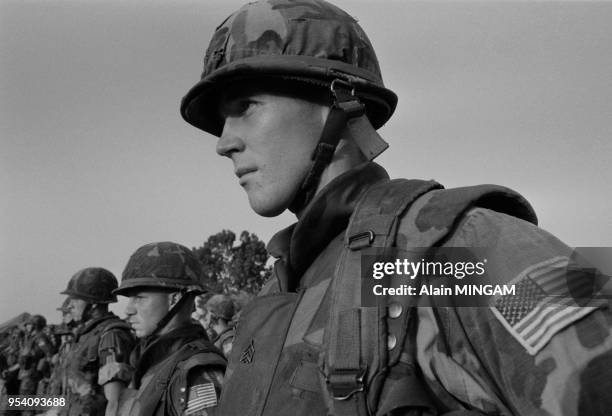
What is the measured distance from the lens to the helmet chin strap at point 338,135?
2.57 metres

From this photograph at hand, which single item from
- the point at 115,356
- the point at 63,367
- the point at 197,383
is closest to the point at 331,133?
the point at 197,383

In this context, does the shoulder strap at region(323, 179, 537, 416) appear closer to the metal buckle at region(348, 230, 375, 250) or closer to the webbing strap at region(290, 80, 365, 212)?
the metal buckle at region(348, 230, 375, 250)

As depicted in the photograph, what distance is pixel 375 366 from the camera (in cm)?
181

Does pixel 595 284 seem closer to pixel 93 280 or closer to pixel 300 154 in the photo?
pixel 300 154

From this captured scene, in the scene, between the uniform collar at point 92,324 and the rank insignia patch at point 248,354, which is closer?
the rank insignia patch at point 248,354

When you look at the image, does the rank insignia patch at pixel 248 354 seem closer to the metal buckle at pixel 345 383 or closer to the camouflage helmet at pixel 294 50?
the metal buckle at pixel 345 383

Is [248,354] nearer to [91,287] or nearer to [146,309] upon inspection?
[146,309]

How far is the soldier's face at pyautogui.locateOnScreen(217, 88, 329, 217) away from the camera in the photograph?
2.56 m

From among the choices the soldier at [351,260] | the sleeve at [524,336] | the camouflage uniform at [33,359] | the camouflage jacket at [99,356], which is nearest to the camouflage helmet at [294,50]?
the soldier at [351,260]

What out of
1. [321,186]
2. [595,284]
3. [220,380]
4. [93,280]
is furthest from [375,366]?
[93,280]

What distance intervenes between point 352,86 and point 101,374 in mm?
6781

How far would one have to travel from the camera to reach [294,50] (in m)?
2.65

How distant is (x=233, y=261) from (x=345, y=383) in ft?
209

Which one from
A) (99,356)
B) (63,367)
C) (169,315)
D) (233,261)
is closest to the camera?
(169,315)
